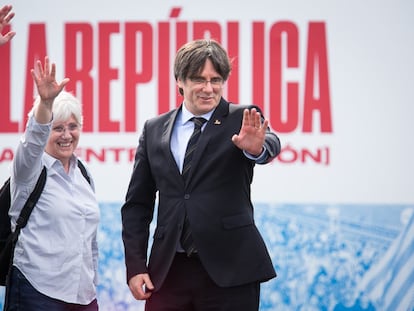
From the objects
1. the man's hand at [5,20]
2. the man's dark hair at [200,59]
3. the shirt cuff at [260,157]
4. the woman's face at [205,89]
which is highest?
the man's hand at [5,20]

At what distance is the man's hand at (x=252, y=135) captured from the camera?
2590mm

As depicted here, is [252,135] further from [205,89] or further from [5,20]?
[5,20]

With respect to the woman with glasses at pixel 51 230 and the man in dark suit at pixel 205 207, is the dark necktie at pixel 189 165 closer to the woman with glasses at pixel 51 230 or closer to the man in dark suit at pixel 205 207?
the man in dark suit at pixel 205 207

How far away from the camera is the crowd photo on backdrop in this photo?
9.39ft

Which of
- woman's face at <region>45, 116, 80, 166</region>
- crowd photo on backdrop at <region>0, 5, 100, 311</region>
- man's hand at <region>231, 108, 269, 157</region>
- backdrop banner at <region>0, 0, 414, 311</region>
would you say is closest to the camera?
man's hand at <region>231, 108, 269, 157</region>

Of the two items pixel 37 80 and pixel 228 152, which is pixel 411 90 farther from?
pixel 37 80

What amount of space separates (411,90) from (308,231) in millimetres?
976

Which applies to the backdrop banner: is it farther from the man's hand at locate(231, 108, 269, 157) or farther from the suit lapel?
the man's hand at locate(231, 108, 269, 157)

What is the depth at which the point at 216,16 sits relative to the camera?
4570mm

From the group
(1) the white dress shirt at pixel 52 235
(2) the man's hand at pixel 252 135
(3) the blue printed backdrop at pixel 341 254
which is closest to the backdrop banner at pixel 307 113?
(3) the blue printed backdrop at pixel 341 254

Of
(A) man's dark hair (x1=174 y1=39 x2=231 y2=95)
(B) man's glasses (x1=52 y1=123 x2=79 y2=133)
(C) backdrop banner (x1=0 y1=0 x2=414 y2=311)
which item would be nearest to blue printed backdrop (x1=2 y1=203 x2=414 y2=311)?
(C) backdrop banner (x1=0 y1=0 x2=414 y2=311)

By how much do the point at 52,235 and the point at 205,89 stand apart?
2.61ft

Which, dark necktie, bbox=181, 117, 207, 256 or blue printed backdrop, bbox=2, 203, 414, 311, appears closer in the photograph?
dark necktie, bbox=181, 117, 207, 256

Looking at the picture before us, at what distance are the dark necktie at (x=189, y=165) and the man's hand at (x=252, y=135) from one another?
0.20m
